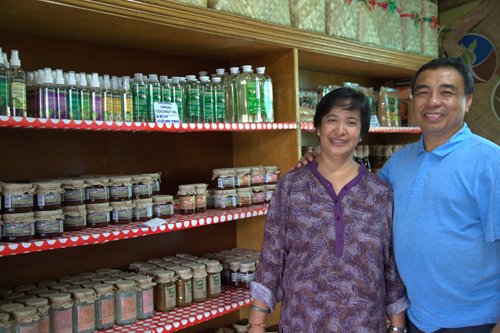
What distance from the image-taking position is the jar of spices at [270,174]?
2949 millimetres

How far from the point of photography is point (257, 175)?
9.53 ft

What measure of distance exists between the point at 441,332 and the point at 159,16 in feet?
5.70

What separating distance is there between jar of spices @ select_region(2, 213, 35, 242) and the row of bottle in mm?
415

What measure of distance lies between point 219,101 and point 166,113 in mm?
383

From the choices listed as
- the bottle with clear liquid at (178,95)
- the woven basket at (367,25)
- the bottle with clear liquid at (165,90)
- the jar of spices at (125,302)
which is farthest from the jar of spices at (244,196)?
the woven basket at (367,25)

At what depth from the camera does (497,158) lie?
1594mm

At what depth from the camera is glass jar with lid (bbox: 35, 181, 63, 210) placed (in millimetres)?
1995

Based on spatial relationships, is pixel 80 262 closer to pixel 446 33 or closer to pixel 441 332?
pixel 441 332

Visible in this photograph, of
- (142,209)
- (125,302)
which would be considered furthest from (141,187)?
(125,302)

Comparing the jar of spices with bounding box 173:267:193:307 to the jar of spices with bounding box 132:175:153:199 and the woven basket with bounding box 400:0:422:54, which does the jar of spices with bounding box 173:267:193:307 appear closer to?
the jar of spices with bounding box 132:175:153:199

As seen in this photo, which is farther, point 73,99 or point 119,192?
point 119,192

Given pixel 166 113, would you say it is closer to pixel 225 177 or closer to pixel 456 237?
pixel 225 177

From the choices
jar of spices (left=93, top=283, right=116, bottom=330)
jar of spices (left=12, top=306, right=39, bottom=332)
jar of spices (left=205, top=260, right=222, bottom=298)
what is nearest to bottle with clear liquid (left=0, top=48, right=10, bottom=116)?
jar of spices (left=12, top=306, right=39, bottom=332)

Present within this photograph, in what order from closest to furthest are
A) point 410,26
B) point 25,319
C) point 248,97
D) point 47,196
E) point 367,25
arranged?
point 25,319 → point 47,196 → point 248,97 → point 367,25 → point 410,26
